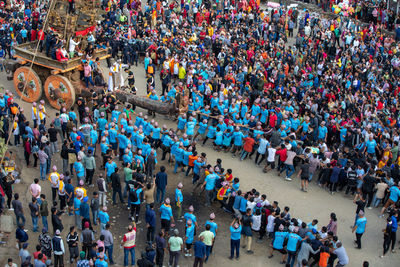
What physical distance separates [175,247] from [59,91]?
30.8ft

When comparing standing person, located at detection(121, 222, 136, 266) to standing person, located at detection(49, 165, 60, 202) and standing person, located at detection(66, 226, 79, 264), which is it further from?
standing person, located at detection(49, 165, 60, 202)

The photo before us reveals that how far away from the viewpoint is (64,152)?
16.9m

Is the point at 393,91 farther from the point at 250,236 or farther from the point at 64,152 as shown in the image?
the point at 64,152

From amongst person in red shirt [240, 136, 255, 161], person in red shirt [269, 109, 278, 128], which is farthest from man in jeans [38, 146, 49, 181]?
person in red shirt [269, 109, 278, 128]

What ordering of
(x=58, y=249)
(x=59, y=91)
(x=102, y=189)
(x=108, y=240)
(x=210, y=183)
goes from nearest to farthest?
(x=58, y=249)
(x=108, y=240)
(x=102, y=189)
(x=210, y=183)
(x=59, y=91)

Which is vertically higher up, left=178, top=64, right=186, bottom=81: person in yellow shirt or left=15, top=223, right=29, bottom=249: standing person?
left=178, top=64, right=186, bottom=81: person in yellow shirt

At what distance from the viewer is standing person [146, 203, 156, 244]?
14.5m

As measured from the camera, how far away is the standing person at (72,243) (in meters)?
13.3

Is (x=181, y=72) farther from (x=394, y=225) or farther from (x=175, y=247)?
(x=394, y=225)

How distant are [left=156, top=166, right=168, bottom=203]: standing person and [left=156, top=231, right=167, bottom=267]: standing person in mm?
2724

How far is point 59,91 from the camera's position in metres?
20.4

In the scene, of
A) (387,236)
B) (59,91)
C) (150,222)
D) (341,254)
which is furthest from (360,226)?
(59,91)

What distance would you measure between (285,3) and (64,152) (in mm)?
25385

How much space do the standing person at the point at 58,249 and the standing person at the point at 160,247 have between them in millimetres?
2335
